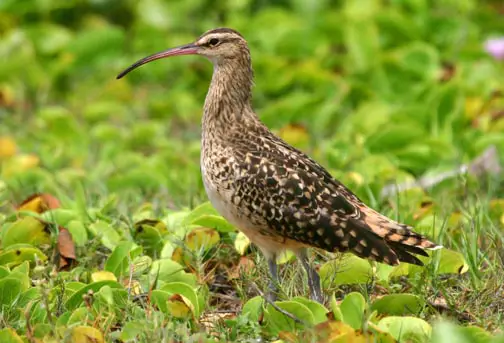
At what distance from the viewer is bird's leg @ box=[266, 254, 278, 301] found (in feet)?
19.0

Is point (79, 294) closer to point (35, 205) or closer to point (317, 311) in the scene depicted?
point (317, 311)

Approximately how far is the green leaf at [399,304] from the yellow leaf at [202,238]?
1294 mm

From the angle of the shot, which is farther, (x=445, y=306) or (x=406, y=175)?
(x=406, y=175)

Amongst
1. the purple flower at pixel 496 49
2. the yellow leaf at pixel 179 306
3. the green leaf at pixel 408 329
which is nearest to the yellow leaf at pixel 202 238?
the yellow leaf at pixel 179 306

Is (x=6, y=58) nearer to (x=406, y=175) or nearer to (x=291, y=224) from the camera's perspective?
(x=406, y=175)

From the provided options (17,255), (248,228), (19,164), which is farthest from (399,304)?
(19,164)

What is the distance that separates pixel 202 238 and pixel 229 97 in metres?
0.87

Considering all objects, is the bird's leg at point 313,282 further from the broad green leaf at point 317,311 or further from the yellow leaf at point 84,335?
the yellow leaf at point 84,335

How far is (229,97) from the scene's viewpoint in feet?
21.7

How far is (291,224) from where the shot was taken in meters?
5.86

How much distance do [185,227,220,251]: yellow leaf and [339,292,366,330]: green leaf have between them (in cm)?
139

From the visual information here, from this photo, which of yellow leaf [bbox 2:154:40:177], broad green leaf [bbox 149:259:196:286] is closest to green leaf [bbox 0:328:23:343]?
broad green leaf [bbox 149:259:196:286]

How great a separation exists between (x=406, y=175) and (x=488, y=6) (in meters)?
5.20

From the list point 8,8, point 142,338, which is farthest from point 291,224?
point 8,8
